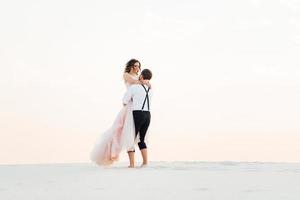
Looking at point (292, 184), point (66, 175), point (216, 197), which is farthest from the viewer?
point (66, 175)

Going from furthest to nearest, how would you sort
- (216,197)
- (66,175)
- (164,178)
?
(66,175) < (164,178) < (216,197)

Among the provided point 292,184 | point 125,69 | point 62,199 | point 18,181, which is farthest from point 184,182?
point 125,69

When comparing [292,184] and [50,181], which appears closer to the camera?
[292,184]

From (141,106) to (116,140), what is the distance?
1142mm

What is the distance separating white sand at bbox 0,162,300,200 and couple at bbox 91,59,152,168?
171cm

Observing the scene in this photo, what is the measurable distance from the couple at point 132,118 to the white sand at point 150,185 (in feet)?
5.62

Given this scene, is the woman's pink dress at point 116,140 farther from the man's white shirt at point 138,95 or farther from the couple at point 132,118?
the man's white shirt at point 138,95

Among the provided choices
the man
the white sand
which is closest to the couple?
the man

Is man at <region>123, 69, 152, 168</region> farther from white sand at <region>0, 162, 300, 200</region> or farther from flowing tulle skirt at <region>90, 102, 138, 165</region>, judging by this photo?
white sand at <region>0, 162, 300, 200</region>

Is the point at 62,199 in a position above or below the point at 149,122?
below

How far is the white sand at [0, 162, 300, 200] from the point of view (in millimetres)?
8836

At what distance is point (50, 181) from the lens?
11.3 meters

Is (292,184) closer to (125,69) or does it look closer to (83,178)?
(83,178)

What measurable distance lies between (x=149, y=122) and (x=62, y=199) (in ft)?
18.8
